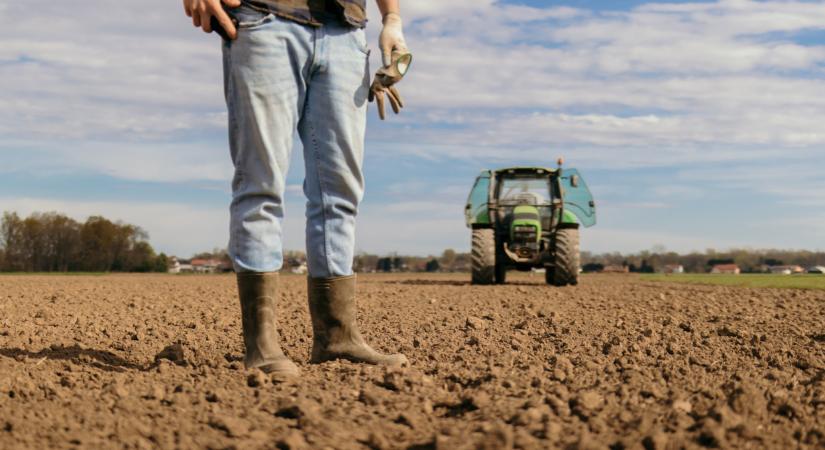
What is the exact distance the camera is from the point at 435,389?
289 cm

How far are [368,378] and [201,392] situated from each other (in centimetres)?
62

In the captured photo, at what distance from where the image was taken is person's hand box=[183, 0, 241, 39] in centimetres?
306

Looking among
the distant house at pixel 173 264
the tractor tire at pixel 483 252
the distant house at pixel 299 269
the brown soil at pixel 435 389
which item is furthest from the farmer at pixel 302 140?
the distant house at pixel 173 264

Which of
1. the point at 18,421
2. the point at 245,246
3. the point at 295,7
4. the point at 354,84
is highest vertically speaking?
the point at 295,7

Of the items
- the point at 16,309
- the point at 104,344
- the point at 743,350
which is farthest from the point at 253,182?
the point at 16,309

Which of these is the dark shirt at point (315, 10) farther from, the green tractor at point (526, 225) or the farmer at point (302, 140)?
the green tractor at point (526, 225)

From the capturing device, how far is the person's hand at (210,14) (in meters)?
3.06

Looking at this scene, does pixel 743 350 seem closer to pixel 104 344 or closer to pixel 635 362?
pixel 635 362

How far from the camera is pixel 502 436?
7.07ft

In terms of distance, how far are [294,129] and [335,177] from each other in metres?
0.26

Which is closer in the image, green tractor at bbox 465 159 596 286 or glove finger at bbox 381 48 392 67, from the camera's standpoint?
glove finger at bbox 381 48 392 67

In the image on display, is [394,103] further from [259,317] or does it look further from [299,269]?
[299,269]

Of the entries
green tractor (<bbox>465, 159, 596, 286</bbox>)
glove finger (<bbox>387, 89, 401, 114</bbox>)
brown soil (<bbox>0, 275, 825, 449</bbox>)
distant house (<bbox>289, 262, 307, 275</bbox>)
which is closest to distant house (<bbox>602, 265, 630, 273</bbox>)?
distant house (<bbox>289, 262, 307, 275</bbox>)

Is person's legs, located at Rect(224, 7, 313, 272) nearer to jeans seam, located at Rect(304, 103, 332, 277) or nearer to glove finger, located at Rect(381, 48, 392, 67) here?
jeans seam, located at Rect(304, 103, 332, 277)
